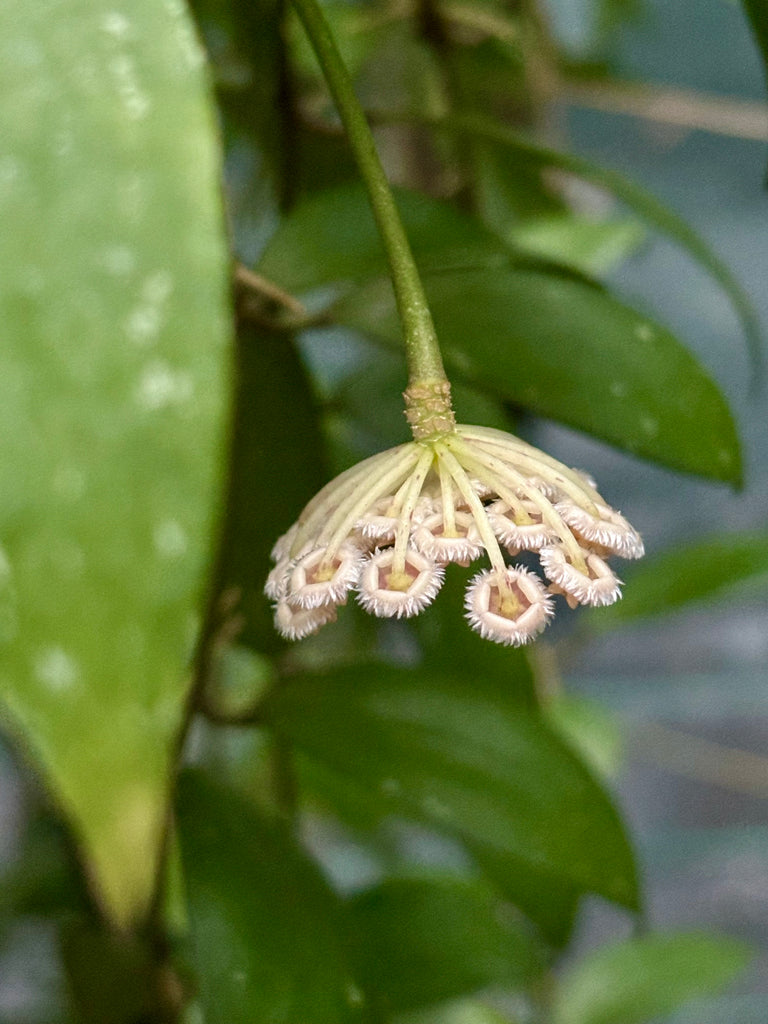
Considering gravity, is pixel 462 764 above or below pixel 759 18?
below

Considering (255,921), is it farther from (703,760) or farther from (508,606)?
(703,760)

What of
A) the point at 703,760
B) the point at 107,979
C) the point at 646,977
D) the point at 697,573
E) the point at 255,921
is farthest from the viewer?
the point at 703,760

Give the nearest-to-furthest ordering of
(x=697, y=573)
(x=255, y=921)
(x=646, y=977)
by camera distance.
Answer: (x=255, y=921) < (x=697, y=573) < (x=646, y=977)

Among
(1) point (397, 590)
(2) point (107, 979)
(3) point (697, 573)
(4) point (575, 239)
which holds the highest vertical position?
(1) point (397, 590)

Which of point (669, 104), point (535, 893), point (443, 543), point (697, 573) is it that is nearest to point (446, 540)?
point (443, 543)

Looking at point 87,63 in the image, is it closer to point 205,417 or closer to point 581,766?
point 205,417
